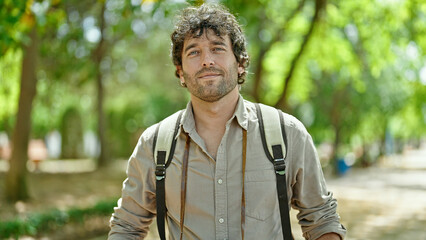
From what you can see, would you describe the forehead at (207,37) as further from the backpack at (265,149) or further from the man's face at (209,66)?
the backpack at (265,149)

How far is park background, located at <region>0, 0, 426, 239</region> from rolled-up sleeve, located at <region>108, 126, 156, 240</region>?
1058 millimetres

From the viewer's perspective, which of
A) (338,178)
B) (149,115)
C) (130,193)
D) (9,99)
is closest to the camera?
(130,193)

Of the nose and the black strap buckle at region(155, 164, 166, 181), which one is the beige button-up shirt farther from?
the nose

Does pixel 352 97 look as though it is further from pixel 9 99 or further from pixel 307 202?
pixel 307 202

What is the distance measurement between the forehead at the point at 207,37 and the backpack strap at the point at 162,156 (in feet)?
1.26

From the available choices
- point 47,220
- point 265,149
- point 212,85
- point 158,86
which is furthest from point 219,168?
point 158,86

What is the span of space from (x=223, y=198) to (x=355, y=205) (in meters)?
13.6

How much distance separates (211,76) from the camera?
243 cm

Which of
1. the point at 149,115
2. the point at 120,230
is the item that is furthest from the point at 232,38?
the point at 149,115

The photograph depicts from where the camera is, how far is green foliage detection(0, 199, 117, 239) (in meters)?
8.23

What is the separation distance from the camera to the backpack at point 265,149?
7.60 ft

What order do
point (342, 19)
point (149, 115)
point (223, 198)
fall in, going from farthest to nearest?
1. point (149, 115)
2. point (342, 19)
3. point (223, 198)

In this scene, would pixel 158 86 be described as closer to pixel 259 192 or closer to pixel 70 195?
pixel 70 195

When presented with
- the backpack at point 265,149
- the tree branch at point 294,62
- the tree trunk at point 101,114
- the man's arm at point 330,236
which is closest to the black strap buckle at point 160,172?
the backpack at point 265,149
